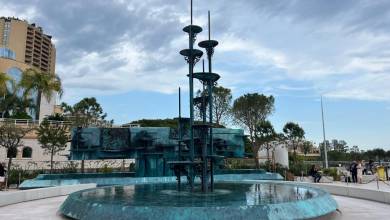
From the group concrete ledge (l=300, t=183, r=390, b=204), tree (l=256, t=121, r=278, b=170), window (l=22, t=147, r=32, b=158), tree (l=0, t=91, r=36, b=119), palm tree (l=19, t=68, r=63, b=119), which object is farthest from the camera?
tree (l=0, t=91, r=36, b=119)

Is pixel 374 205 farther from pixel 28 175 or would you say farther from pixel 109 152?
pixel 28 175

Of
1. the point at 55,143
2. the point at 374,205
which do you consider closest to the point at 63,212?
the point at 374,205

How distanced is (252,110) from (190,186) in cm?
3034

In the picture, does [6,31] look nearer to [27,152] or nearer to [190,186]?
[27,152]

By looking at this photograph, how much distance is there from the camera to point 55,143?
3369 centimetres

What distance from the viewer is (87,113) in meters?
42.6

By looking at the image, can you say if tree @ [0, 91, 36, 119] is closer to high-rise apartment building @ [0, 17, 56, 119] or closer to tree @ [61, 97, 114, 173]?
tree @ [61, 97, 114, 173]

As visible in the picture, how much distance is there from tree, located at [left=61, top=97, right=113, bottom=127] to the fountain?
55.0 ft

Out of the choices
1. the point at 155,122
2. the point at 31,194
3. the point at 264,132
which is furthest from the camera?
the point at 155,122

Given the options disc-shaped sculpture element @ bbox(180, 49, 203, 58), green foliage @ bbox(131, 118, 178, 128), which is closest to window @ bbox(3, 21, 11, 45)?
green foliage @ bbox(131, 118, 178, 128)

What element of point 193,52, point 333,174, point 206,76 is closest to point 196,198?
point 206,76

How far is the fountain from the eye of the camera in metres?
8.74

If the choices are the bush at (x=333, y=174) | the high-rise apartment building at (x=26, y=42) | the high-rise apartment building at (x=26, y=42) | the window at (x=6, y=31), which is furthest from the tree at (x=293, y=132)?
the window at (x=6, y=31)

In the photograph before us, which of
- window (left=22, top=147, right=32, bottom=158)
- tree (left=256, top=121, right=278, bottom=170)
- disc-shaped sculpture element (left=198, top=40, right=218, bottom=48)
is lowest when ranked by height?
window (left=22, top=147, right=32, bottom=158)
